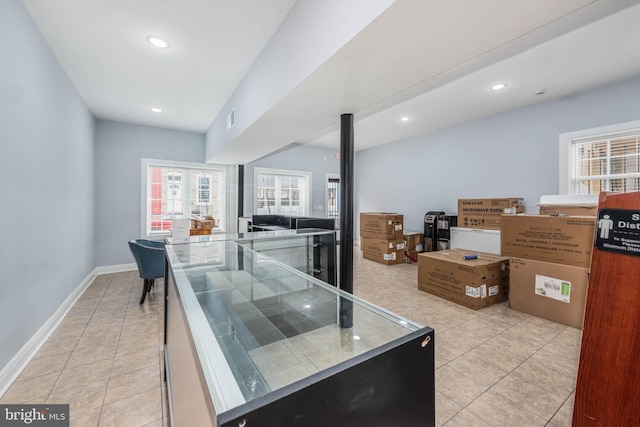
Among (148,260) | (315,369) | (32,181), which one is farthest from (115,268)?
(315,369)

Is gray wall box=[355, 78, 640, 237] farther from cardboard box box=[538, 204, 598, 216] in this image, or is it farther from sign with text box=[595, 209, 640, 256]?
sign with text box=[595, 209, 640, 256]

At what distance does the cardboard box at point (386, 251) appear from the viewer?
5230 mm

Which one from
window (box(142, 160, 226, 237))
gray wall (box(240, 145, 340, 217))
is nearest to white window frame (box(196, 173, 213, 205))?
window (box(142, 160, 226, 237))

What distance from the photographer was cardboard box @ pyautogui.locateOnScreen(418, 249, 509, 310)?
303 cm

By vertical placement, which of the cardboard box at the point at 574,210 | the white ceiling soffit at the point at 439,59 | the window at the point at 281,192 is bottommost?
the cardboard box at the point at 574,210

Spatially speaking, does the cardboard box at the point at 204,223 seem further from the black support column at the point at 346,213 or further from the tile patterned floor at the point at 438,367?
the black support column at the point at 346,213

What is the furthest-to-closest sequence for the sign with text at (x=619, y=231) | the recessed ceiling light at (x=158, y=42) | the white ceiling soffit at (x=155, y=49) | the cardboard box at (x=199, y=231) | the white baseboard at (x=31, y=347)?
the cardboard box at (x=199, y=231) → the recessed ceiling light at (x=158, y=42) → the white ceiling soffit at (x=155, y=49) → the white baseboard at (x=31, y=347) → the sign with text at (x=619, y=231)

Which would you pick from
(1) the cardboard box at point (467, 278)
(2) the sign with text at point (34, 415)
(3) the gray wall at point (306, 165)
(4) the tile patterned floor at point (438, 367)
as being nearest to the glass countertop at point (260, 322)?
(4) the tile patterned floor at point (438, 367)

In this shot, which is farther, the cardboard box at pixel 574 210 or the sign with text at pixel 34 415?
the cardboard box at pixel 574 210

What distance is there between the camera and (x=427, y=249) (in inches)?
217

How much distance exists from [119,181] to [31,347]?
338cm

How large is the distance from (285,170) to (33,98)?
4.40 m

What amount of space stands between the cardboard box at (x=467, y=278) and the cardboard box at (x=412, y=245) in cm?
187

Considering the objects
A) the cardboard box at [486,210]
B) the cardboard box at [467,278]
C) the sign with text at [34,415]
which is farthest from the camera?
the cardboard box at [486,210]
